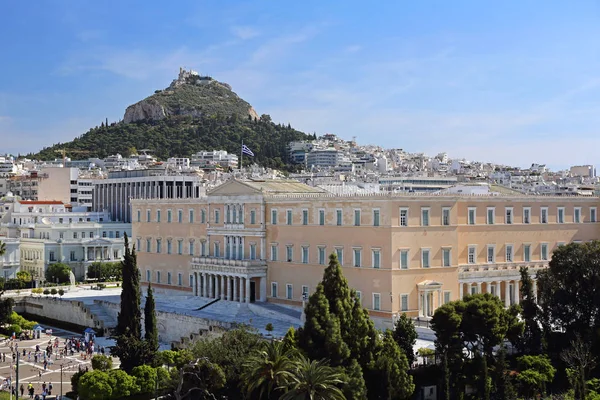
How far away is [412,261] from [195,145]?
147607 millimetres

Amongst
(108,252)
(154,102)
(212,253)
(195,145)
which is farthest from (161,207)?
(154,102)

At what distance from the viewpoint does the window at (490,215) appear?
169ft

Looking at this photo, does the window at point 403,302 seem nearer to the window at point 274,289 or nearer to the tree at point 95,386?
the window at point 274,289

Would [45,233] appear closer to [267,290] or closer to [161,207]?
[161,207]

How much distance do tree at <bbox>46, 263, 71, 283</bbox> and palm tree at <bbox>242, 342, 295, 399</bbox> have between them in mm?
52401

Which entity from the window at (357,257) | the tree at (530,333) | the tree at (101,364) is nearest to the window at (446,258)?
the window at (357,257)

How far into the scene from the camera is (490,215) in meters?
51.8

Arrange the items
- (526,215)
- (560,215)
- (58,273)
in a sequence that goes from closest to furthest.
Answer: (526,215)
(560,215)
(58,273)

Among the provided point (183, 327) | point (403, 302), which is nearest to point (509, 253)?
point (403, 302)

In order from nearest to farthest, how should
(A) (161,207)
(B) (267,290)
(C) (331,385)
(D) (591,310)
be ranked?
(C) (331,385), (D) (591,310), (B) (267,290), (A) (161,207)

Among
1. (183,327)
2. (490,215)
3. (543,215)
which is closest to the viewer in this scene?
(490,215)

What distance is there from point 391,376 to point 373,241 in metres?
15.7

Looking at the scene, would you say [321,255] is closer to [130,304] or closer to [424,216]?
[424,216]

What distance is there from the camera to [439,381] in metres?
35.5
